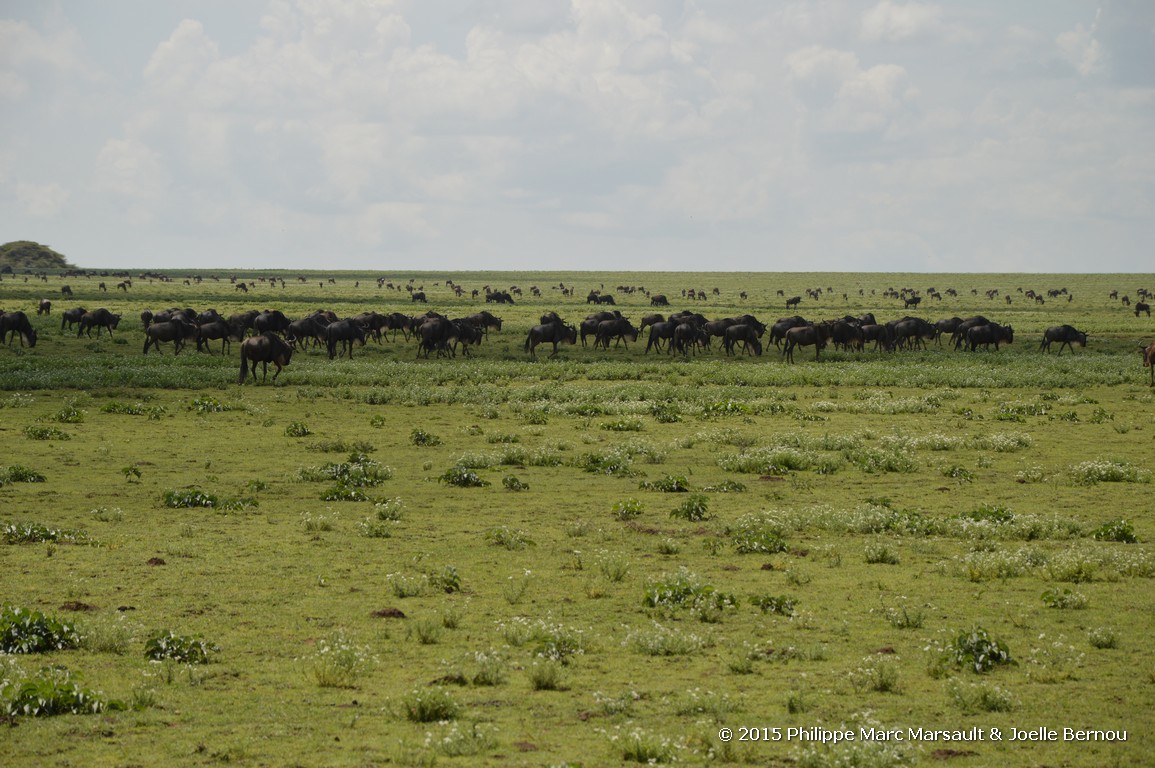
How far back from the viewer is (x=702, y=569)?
15.0m

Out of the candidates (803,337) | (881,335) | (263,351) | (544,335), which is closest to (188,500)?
(263,351)

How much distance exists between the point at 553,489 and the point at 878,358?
35.4m

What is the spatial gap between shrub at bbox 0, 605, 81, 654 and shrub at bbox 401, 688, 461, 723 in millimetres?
4198

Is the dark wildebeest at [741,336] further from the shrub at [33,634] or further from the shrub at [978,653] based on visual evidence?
the shrub at [33,634]

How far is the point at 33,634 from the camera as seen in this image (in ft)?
36.3

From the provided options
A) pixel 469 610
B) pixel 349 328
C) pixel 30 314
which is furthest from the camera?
pixel 30 314

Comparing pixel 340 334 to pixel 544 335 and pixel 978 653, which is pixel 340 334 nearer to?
pixel 544 335

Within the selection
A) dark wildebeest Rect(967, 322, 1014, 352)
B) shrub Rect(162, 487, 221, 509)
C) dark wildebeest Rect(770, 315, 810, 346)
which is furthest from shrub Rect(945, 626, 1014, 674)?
dark wildebeest Rect(967, 322, 1014, 352)

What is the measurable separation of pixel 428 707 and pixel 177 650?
3.28 meters

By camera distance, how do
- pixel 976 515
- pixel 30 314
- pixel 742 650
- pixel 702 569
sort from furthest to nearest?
pixel 30 314 < pixel 976 515 < pixel 702 569 < pixel 742 650

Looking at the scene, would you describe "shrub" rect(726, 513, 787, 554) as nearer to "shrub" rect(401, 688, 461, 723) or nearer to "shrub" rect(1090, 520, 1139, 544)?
"shrub" rect(1090, 520, 1139, 544)

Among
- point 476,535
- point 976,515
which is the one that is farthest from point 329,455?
point 976,515

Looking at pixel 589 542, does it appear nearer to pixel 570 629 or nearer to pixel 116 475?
pixel 570 629

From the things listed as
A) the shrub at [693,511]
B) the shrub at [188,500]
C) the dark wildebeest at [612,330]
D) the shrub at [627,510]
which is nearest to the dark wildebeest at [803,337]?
the dark wildebeest at [612,330]
